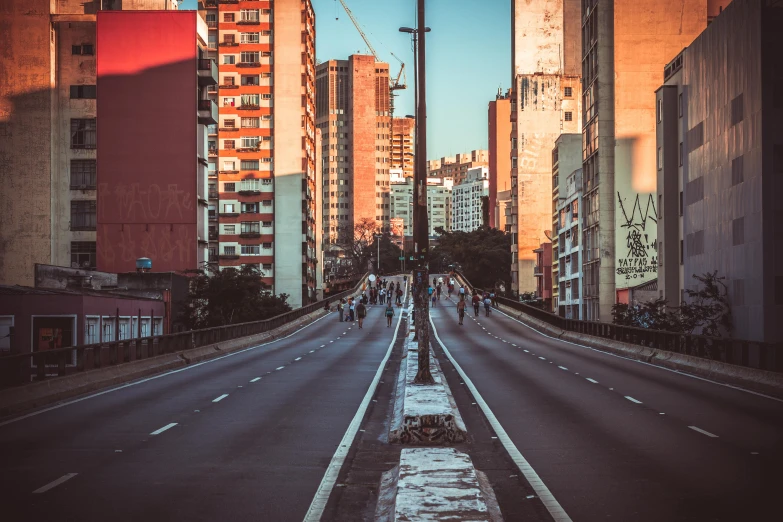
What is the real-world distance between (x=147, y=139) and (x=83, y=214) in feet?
28.2

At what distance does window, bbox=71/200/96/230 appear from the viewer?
85.0 meters

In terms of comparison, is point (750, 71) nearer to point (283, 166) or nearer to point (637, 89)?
point (637, 89)

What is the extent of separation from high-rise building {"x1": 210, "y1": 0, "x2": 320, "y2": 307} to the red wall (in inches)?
1949

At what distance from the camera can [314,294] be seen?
A: 480 feet

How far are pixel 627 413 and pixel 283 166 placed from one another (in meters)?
117

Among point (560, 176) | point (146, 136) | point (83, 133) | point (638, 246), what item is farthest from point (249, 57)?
point (638, 246)

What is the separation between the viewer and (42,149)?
84.6m

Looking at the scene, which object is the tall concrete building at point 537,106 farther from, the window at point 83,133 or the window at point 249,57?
the window at point 83,133

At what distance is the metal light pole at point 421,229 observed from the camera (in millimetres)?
22344

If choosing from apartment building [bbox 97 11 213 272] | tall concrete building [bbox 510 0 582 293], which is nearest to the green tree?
apartment building [bbox 97 11 213 272]

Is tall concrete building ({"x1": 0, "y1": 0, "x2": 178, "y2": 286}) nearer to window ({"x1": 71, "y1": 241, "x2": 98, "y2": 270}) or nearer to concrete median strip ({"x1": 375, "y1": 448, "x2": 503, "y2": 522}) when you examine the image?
window ({"x1": 71, "y1": 241, "x2": 98, "y2": 270})

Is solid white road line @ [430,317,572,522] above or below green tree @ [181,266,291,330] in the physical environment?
below

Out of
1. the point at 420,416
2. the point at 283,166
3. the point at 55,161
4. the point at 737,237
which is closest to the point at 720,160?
the point at 737,237

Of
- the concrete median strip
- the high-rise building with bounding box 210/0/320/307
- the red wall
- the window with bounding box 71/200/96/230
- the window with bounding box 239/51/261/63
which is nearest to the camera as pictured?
the concrete median strip
